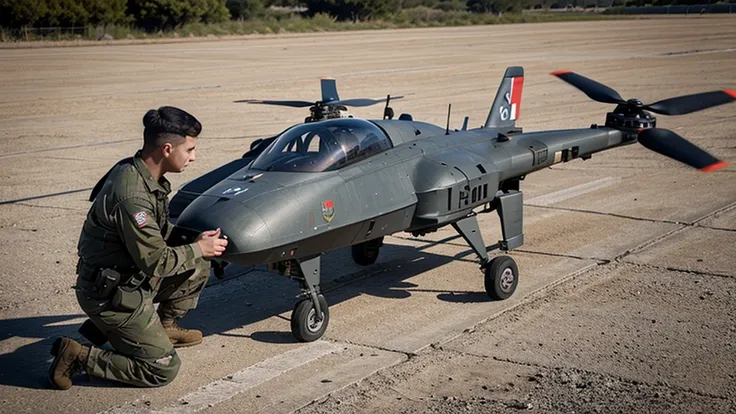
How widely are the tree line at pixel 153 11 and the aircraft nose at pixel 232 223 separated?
182ft

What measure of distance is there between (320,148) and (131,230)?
7.51ft

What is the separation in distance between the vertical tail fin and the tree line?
5237cm

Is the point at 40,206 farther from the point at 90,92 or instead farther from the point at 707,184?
the point at 90,92

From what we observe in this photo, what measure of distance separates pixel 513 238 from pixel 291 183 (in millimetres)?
2932

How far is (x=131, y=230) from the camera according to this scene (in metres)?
6.60

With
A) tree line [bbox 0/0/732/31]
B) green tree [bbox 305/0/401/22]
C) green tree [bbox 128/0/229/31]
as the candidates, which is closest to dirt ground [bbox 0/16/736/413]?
tree line [bbox 0/0/732/31]

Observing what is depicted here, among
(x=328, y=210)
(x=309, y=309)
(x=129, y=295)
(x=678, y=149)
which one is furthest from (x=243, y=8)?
(x=129, y=295)

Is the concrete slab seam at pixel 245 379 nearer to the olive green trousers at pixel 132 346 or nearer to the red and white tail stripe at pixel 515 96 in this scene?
the olive green trousers at pixel 132 346

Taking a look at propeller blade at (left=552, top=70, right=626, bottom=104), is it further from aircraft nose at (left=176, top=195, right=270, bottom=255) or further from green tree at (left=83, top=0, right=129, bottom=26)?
green tree at (left=83, top=0, right=129, bottom=26)

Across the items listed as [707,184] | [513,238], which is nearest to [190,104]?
[707,184]

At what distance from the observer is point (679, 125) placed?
2208 centimetres

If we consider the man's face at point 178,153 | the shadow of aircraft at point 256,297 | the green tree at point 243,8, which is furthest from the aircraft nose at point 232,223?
the green tree at point 243,8

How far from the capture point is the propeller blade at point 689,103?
11.0m

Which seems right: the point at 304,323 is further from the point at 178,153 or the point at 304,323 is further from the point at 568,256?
the point at 568,256
